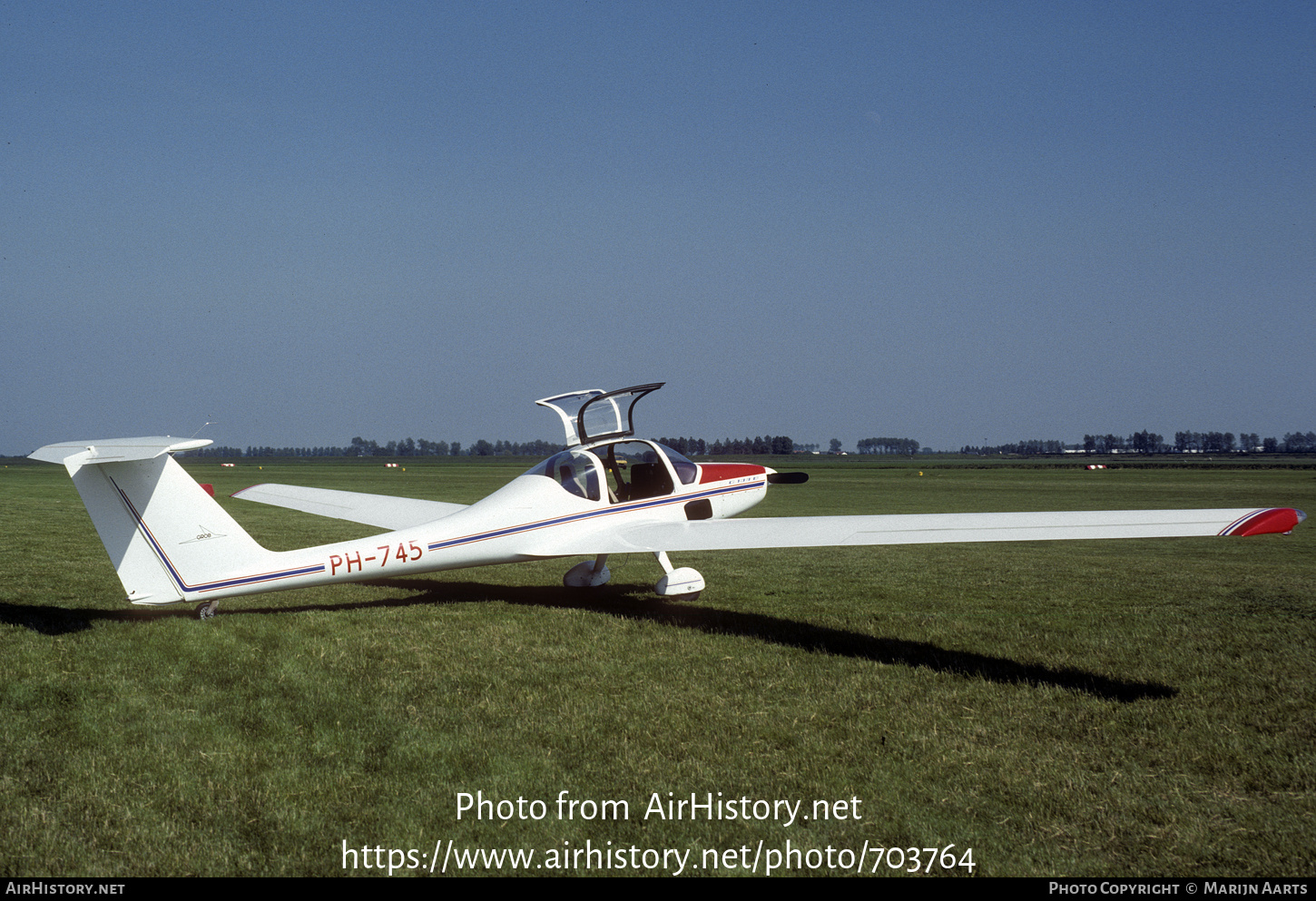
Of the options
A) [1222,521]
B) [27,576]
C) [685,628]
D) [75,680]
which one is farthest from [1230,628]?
[27,576]

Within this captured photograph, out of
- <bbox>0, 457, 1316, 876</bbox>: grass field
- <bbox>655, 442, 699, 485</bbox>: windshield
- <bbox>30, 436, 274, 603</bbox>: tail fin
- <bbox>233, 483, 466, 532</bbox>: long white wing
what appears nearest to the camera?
<bbox>0, 457, 1316, 876</bbox>: grass field

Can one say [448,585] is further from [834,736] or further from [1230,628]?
[1230,628]

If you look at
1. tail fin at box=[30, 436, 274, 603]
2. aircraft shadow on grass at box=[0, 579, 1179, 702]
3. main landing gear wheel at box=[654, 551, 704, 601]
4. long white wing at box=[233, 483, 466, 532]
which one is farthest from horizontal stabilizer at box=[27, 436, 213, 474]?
main landing gear wheel at box=[654, 551, 704, 601]

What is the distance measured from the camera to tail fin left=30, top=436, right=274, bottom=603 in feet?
23.3

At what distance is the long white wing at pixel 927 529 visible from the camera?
23.4ft

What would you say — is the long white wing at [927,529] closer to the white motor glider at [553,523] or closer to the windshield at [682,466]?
the white motor glider at [553,523]

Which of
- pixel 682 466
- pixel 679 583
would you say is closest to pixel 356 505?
pixel 682 466

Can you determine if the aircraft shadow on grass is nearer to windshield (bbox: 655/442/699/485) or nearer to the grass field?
the grass field

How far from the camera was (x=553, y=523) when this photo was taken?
9969 millimetres

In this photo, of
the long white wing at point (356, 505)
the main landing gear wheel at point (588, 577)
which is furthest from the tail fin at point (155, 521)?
the main landing gear wheel at point (588, 577)

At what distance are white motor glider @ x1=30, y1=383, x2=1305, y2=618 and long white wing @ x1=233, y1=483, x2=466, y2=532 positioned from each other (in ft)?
0.17

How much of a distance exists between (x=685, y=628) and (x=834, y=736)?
3.55 m

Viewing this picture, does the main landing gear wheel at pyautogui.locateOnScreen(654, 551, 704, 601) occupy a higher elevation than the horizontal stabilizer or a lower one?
lower

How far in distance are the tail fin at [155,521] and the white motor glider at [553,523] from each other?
0.03ft
